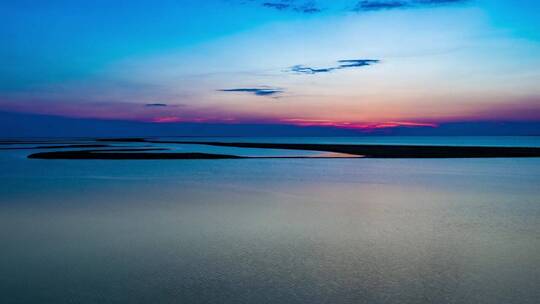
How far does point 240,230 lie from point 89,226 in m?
3.21

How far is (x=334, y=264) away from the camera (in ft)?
24.6

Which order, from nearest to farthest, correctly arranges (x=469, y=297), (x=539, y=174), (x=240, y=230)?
(x=469, y=297) → (x=240, y=230) → (x=539, y=174)

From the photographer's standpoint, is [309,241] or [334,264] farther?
[309,241]

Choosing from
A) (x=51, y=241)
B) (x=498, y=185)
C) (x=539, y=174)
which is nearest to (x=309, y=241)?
(x=51, y=241)

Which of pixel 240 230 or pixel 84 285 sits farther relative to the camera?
pixel 240 230

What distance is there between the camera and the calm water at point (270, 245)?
625cm

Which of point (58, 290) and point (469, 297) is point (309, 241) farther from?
point (58, 290)

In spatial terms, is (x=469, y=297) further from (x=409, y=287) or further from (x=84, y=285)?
(x=84, y=285)

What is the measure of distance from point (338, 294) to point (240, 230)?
415 centimetres

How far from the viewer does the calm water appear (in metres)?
6.25

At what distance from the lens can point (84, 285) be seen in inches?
255

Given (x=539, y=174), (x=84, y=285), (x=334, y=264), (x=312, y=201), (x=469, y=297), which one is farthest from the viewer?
(x=539, y=174)

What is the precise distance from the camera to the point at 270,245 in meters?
8.69

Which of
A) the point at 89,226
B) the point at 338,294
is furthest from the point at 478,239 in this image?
the point at 89,226
